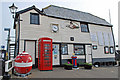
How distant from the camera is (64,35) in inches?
450

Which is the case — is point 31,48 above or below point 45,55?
above

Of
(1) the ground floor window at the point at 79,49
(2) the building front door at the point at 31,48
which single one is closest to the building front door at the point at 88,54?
(1) the ground floor window at the point at 79,49

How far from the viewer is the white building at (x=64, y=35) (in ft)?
31.4

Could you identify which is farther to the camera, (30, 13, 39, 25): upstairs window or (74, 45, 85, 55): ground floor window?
(74, 45, 85, 55): ground floor window

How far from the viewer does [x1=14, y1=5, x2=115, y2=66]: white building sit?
9586 mm

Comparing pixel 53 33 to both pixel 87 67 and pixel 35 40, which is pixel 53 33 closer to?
pixel 35 40

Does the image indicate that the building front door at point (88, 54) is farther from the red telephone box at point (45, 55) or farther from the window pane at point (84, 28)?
the red telephone box at point (45, 55)

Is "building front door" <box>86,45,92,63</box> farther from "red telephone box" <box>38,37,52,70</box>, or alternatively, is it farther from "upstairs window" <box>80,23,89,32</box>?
"red telephone box" <box>38,37,52,70</box>

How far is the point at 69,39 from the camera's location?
38.2 ft

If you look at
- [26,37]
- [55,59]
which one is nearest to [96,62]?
[55,59]

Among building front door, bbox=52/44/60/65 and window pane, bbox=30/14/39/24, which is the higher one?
window pane, bbox=30/14/39/24

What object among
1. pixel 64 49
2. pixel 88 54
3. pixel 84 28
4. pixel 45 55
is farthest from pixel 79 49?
pixel 45 55

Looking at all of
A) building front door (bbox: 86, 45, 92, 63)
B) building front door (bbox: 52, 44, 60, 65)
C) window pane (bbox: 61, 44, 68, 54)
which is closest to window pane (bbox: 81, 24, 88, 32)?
building front door (bbox: 86, 45, 92, 63)

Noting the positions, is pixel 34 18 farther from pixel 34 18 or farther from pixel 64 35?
pixel 64 35
